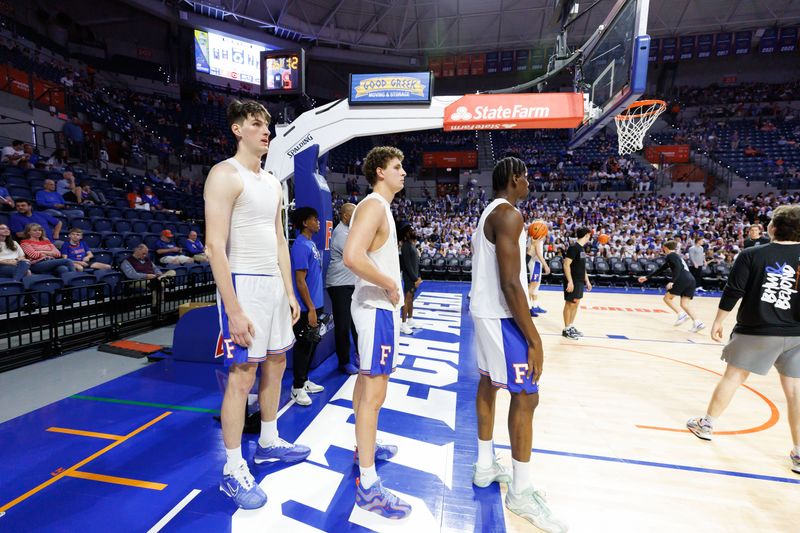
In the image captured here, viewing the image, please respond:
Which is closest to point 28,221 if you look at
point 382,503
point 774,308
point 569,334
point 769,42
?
point 382,503

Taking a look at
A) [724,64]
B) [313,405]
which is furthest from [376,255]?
[724,64]

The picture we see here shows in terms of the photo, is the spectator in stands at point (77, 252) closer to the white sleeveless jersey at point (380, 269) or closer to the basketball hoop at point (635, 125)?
the white sleeveless jersey at point (380, 269)

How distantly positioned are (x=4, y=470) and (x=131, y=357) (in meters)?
2.53

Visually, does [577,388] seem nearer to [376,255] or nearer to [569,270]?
[569,270]

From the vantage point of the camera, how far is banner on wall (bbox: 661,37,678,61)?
77.2 ft

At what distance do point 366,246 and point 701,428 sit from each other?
3417 mm

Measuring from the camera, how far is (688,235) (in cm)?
1502

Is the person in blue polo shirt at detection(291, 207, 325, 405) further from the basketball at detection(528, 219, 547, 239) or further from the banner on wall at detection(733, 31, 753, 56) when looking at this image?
the banner on wall at detection(733, 31, 753, 56)

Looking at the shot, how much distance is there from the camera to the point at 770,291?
2.77 metres

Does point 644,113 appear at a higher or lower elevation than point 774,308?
higher

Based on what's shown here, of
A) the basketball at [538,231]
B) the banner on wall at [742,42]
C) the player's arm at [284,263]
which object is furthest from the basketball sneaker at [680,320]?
the banner on wall at [742,42]

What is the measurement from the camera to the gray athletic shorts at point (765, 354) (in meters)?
2.76

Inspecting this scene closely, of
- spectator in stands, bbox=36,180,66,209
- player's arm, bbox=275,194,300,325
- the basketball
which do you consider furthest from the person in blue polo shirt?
spectator in stands, bbox=36,180,66,209

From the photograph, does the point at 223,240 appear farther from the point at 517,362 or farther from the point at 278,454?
the point at 517,362
